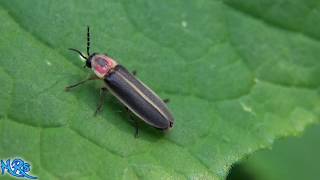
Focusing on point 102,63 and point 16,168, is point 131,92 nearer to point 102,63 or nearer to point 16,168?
point 102,63

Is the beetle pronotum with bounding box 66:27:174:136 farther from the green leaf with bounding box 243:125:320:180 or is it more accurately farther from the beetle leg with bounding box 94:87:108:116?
the green leaf with bounding box 243:125:320:180

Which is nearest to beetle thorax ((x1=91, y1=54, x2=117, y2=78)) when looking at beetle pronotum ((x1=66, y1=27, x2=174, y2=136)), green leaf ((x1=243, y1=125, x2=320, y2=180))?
beetle pronotum ((x1=66, y1=27, x2=174, y2=136))

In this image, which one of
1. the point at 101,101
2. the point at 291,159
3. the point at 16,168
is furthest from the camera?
the point at 291,159

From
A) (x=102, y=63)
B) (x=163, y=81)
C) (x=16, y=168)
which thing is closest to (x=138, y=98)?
(x=163, y=81)

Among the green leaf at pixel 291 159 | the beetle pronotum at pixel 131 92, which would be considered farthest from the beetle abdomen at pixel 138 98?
the green leaf at pixel 291 159

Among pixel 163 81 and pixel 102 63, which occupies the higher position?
pixel 102 63

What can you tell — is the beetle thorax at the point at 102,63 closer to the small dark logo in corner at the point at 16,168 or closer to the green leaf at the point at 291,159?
the small dark logo in corner at the point at 16,168
